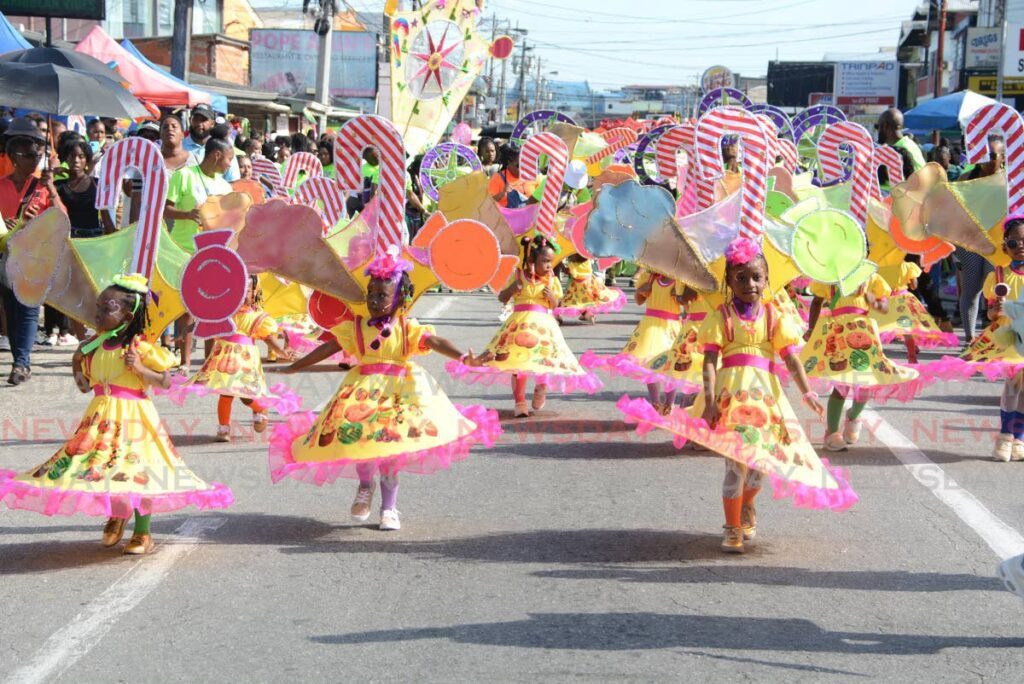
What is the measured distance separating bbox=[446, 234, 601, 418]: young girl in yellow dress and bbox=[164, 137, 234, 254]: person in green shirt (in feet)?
8.79

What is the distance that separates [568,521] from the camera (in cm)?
729

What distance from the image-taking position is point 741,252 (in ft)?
22.1

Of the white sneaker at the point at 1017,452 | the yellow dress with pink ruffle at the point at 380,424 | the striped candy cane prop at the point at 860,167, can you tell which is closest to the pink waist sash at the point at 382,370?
the yellow dress with pink ruffle at the point at 380,424

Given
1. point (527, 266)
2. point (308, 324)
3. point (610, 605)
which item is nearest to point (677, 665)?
point (610, 605)

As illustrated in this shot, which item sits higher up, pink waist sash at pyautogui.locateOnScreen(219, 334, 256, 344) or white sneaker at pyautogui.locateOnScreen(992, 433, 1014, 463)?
pink waist sash at pyautogui.locateOnScreen(219, 334, 256, 344)

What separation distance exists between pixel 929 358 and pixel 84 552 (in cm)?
1043

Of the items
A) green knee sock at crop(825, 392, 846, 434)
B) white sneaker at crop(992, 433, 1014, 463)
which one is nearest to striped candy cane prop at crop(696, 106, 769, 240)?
green knee sock at crop(825, 392, 846, 434)

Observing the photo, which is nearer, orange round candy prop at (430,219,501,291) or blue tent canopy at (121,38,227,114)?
orange round candy prop at (430,219,501,291)

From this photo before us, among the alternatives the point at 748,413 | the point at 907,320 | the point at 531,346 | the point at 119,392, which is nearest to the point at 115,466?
the point at 119,392

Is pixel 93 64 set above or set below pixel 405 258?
above

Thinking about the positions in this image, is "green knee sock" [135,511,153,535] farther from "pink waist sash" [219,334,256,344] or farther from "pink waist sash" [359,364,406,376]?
"pink waist sash" [219,334,256,344]

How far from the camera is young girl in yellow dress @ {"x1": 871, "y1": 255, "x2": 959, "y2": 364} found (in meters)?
12.5

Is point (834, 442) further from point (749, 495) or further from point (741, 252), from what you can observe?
point (741, 252)

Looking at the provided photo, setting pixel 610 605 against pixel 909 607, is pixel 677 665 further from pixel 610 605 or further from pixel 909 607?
pixel 909 607
